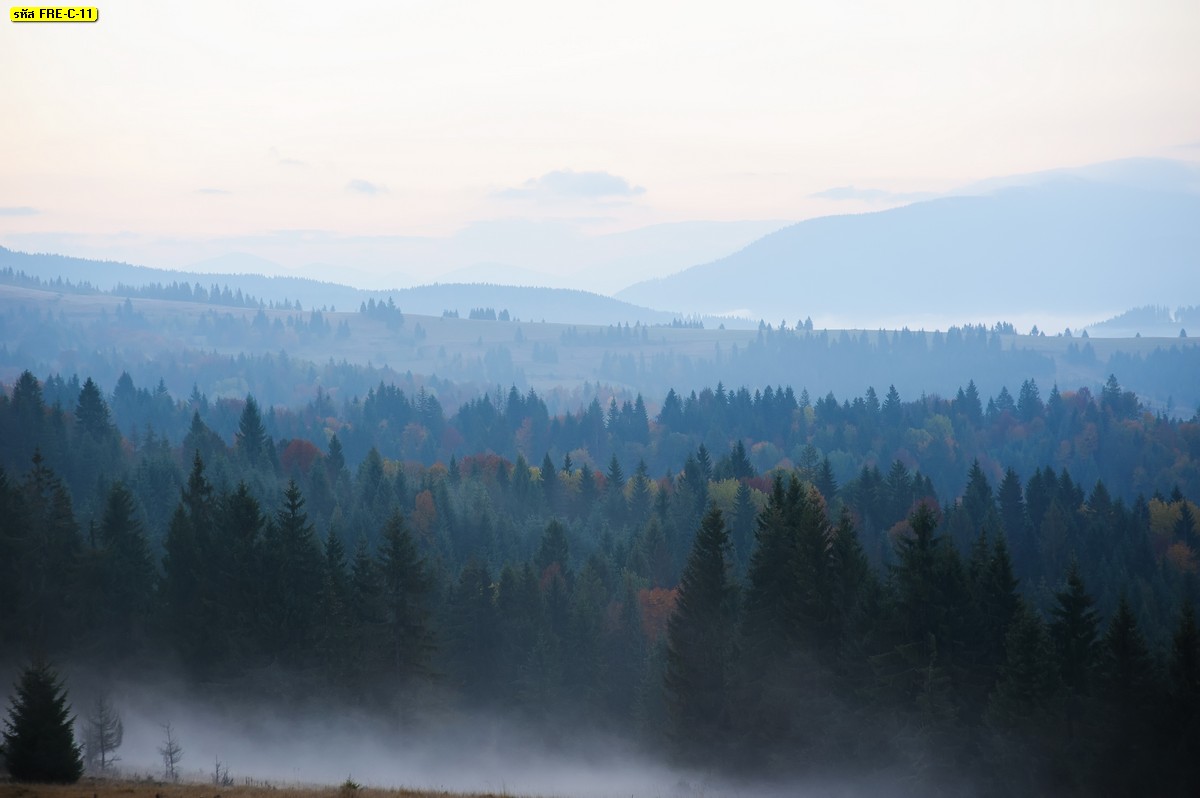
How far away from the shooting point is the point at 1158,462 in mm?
193000

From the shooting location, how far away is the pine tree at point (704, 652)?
58.1m

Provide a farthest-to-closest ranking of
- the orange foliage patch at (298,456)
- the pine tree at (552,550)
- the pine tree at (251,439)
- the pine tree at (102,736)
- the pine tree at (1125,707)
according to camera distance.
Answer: the orange foliage patch at (298,456) < the pine tree at (251,439) < the pine tree at (552,550) < the pine tree at (102,736) < the pine tree at (1125,707)

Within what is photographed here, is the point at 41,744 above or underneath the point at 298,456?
underneath

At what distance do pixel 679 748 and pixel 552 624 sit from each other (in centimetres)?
1898

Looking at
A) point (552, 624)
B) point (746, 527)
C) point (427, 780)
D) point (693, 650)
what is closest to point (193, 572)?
point (427, 780)

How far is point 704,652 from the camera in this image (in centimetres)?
5869

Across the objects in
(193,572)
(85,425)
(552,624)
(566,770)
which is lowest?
(566,770)

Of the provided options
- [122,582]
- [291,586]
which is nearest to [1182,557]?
[291,586]

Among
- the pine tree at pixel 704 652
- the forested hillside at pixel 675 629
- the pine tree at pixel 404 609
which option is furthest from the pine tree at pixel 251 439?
Answer: the pine tree at pixel 704 652

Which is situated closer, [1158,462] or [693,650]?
[693,650]

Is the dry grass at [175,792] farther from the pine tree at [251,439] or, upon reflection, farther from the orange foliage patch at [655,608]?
the pine tree at [251,439]

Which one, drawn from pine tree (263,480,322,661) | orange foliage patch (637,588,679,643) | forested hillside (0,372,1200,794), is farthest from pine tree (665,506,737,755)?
orange foliage patch (637,588,679,643)

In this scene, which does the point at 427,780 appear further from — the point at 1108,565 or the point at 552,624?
the point at 1108,565

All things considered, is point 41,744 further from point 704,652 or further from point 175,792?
point 704,652
